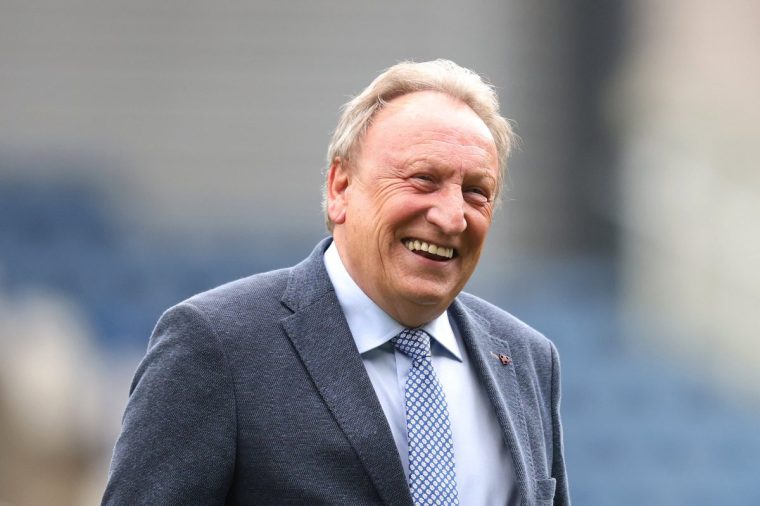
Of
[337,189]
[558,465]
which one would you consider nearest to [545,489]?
[558,465]

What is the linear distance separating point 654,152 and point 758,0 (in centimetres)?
158

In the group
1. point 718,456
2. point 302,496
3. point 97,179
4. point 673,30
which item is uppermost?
point 673,30

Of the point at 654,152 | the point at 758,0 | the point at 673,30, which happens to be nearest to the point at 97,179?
the point at 654,152

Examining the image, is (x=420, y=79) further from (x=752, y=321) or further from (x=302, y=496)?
(x=752, y=321)

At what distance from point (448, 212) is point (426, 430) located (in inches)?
13.9

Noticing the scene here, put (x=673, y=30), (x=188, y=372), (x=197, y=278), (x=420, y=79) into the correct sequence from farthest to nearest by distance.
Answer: (x=673, y=30)
(x=197, y=278)
(x=420, y=79)
(x=188, y=372)

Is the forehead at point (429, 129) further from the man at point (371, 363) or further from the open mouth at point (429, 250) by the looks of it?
the open mouth at point (429, 250)

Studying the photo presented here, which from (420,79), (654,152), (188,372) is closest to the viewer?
(188,372)

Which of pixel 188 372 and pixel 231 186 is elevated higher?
pixel 231 186

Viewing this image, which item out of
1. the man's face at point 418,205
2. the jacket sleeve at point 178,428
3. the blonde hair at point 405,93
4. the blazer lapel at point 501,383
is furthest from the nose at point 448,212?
the jacket sleeve at point 178,428

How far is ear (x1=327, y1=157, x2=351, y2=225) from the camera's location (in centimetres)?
219

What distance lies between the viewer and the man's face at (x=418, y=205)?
207 centimetres

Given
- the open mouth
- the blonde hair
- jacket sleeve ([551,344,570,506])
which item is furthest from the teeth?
jacket sleeve ([551,344,570,506])

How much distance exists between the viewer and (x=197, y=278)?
274 inches
